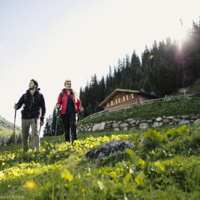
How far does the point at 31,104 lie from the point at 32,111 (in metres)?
0.26

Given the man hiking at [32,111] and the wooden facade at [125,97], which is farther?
the wooden facade at [125,97]

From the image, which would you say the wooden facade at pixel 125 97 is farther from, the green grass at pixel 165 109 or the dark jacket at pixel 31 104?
the dark jacket at pixel 31 104

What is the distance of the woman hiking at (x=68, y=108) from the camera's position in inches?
223

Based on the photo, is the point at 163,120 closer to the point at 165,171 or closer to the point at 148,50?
the point at 165,171

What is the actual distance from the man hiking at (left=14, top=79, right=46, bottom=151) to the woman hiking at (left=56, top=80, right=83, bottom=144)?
71 cm

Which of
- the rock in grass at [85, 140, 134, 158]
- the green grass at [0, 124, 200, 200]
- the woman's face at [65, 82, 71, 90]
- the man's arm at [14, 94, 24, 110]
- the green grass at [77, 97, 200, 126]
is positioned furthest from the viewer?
the green grass at [77, 97, 200, 126]

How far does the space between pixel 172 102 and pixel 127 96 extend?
1573 cm

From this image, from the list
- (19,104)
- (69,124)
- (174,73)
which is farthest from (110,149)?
(174,73)

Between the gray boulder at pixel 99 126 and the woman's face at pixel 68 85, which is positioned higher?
the woman's face at pixel 68 85

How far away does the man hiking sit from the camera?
204 inches

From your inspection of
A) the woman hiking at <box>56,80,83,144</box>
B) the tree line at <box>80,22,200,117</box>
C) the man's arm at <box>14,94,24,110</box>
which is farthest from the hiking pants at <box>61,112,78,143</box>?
the tree line at <box>80,22,200,117</box>

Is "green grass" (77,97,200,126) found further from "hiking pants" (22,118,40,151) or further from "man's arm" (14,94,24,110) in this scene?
"man's arm" (14,94,24,110)

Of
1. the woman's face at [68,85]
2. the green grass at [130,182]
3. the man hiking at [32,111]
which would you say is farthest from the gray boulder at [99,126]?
the green grass at [130,182]

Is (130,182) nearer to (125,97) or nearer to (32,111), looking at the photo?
(32,111)
